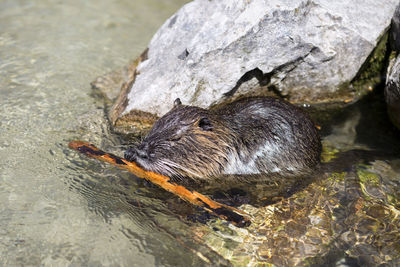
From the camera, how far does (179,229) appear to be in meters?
3.16

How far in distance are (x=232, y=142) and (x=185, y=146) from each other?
41 cm

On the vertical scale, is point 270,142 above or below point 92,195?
above

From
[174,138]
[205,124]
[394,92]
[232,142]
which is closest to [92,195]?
[174,138]

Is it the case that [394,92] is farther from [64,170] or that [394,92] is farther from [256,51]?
[64,170]

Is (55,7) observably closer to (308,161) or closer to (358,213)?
(308,161)

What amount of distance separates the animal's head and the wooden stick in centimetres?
6

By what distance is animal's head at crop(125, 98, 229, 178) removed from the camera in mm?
3416

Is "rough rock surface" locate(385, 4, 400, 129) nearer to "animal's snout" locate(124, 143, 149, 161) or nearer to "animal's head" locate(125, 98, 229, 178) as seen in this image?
"animal's head" locate(125, 98, 229, 178)

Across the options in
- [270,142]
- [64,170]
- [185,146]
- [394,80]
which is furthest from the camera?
[394,80]

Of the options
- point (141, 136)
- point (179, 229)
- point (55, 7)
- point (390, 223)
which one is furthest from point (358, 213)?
point (55, 7)

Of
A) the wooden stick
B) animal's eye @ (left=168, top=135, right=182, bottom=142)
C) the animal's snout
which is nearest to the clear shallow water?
the wooden stick

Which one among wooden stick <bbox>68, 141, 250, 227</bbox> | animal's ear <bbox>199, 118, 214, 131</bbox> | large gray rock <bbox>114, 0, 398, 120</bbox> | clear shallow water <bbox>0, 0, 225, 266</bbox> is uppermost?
large gray rock <bbox>114, 0, 398, 120</bbox>

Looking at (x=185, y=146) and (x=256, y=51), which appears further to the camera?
(x=256, y=51)

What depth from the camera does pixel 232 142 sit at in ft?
11.9
